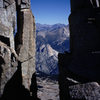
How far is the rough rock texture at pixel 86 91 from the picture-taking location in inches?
164

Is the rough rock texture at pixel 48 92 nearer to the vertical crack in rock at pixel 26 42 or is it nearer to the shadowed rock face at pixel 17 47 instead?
the vertical crack in rock at pixel 26 42

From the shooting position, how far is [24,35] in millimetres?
9414

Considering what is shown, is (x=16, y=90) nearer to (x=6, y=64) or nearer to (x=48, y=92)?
(x=6, y=64)

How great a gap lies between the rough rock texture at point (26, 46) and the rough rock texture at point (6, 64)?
823 millimetres

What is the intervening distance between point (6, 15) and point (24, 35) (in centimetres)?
159

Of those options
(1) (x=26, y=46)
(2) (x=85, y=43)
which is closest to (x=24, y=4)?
(1) (x=26, y=46)

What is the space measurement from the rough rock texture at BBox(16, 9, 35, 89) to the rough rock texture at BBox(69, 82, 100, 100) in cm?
500

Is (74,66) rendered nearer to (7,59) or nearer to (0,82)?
(7,59)

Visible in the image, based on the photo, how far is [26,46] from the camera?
9484 millimetres

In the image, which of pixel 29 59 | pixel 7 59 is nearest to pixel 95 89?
pixel 7 59

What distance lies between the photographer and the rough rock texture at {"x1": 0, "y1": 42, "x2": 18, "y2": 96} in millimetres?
7713

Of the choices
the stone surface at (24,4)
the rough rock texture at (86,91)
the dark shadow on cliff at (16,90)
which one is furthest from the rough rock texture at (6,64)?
the rough rock texture at (86,91)

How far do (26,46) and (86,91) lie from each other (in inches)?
230

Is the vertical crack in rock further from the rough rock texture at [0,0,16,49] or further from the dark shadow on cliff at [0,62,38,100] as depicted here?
the rough rock texture at [0,0,16,49]
